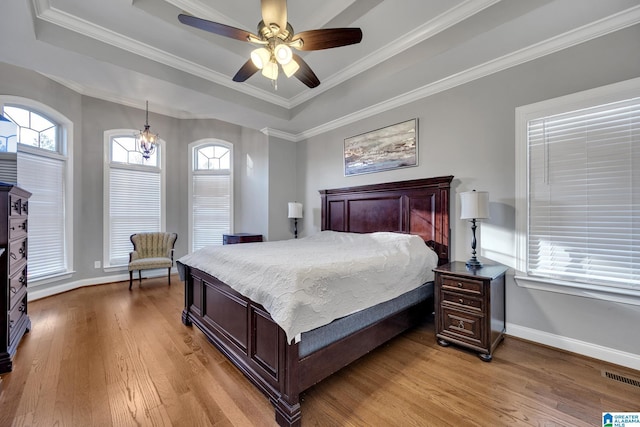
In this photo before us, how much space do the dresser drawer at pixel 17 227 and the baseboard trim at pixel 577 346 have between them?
4.69 metres

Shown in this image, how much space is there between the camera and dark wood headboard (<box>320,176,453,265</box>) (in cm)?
312

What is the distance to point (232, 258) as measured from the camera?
2.32 meters

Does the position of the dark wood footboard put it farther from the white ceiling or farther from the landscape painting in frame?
the white ceiling

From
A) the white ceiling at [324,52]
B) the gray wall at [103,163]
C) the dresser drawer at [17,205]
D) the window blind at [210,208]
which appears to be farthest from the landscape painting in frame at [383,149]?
the dresser drawer at [17,205]

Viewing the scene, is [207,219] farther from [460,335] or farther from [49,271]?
[460,335]

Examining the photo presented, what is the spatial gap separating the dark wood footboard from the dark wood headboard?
3.11 feet

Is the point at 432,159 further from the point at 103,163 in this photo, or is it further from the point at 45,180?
the point at 45,180

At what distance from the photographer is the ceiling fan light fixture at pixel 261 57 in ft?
6.59

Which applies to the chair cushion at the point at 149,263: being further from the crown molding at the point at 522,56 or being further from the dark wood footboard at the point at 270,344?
the crown molding at the point at 522,56

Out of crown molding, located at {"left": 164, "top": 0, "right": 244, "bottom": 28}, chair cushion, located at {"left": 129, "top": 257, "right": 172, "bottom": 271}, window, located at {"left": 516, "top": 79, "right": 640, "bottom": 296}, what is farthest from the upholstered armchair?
window, located at {"left": 516, "top": 79, "right": 640, "bottom": 296}

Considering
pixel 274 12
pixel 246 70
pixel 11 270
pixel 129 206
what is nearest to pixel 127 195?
pixel 129 206

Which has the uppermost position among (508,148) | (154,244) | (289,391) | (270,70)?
(270,70)

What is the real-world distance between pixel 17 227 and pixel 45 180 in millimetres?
2161

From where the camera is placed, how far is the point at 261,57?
203 centimetres
